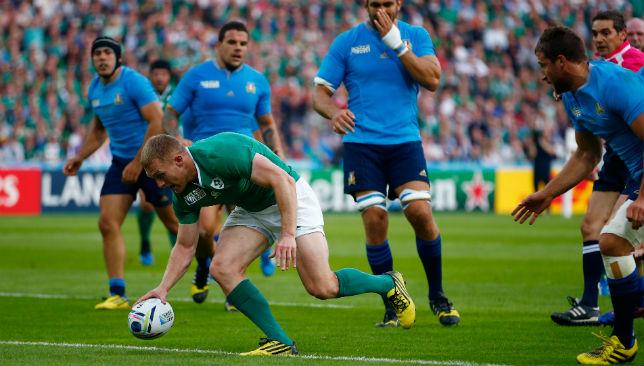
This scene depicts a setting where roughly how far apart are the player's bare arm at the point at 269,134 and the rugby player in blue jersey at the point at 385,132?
2.20 m

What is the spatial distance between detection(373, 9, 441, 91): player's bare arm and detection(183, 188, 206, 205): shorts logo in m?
2.50

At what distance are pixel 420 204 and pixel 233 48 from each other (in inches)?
128

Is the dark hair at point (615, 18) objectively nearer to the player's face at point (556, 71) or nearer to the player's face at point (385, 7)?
the player's face at point (385, 7)

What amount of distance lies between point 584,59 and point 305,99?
87.0ft

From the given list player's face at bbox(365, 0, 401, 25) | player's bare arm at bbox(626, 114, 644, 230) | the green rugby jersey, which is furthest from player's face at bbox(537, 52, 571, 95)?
player's face at bbox(365, 0, 401, 25)

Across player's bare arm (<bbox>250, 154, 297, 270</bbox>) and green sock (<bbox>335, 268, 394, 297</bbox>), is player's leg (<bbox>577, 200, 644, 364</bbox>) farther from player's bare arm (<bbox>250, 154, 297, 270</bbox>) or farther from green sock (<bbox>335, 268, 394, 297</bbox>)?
player's bare arm (<bbox>250, 154, 297, 270</bbox>)

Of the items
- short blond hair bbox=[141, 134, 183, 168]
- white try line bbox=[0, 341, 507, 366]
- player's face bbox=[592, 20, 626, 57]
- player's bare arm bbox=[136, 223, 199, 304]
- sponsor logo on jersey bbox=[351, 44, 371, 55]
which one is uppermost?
player's face bbox=[592, 20, 626, 57]

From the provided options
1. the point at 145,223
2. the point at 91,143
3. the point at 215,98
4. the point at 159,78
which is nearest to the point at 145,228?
the point at 145,223

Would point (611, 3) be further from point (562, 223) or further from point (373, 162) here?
point (373, 162)

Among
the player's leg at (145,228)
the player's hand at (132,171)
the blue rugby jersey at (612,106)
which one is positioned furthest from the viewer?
the player's leg at (145,228)

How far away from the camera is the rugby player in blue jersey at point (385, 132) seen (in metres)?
9.41

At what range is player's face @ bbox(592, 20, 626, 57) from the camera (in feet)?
32.1

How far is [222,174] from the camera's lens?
7.32m

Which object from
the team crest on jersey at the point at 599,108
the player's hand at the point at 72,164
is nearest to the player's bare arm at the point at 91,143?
the player's hand at the point at 72,164
